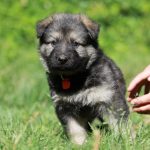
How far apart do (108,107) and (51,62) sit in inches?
26.1

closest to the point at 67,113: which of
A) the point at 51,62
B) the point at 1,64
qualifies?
the point at 51,62

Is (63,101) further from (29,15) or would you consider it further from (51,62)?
(29,15)

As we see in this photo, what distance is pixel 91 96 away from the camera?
5.79 m

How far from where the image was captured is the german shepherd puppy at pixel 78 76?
577cm

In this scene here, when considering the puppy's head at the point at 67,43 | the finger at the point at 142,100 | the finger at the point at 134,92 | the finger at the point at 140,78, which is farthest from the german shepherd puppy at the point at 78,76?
the finger at the point at 142,100

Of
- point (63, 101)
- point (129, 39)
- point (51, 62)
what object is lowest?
point (129, 39)

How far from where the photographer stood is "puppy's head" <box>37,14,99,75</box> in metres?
5.80

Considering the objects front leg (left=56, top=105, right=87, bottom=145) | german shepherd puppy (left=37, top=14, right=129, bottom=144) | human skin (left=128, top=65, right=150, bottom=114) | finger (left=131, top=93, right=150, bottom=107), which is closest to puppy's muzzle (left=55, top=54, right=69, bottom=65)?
german shepherd puppy (left=37, top=14, right=129, bottom=144)

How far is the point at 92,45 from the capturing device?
6.04 meters

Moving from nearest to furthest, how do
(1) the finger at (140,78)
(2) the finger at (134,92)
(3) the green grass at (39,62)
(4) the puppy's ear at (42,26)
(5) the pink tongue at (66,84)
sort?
(3) the green grass at (39,62)
(1) the finger at (140,78)
(2) the finger at (134,92)
(5) the pink tongue at (66,84)
(4) the puppy's ear at (42,26)

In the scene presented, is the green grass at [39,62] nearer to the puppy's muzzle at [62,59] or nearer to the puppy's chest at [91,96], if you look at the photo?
the puppy's chest at [91,96]

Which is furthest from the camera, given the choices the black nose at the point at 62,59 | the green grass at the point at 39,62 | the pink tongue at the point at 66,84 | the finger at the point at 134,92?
the pink tongue at the point at 66,84

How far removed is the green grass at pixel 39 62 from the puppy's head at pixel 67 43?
0.52m

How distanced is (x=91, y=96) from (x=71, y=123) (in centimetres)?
32
